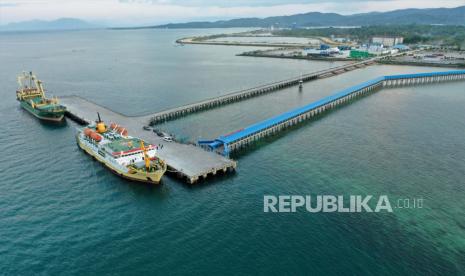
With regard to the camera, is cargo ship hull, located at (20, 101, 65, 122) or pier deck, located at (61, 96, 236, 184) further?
cargo ship hull, located at (20, 101, 65, 122)

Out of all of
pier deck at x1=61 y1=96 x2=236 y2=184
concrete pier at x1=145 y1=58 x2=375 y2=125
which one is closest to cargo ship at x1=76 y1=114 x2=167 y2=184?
pier deck at x1=61 y1=96 x2=236 y2=184

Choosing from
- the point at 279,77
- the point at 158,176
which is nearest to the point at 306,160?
the point at 158,176

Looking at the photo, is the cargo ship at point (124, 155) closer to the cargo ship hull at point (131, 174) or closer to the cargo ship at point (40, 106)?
the cargo ship hull at point (131, 174)

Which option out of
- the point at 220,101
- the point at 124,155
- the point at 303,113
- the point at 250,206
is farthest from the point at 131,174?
the point at 220,101

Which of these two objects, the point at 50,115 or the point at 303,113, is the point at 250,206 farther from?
the point at 50,115

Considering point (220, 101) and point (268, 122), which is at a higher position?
point (220, 101)

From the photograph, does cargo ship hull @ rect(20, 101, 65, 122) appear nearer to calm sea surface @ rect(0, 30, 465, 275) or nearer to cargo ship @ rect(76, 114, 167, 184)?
calm sea surface @ rect(0, 30, 465, 275)
